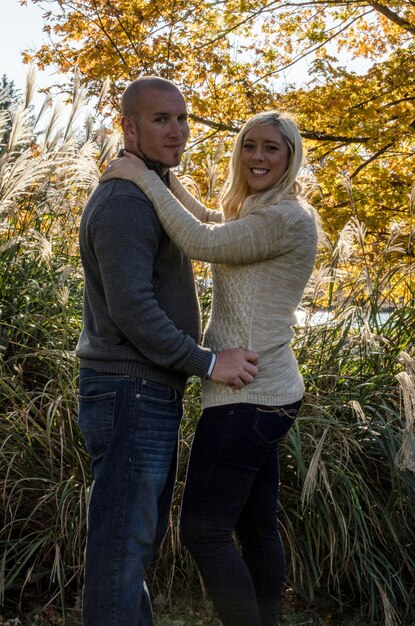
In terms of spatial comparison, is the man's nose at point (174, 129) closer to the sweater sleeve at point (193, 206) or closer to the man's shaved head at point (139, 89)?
the man's shaved head at point (139, 89)

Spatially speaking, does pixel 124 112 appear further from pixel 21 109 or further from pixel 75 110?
pixel 75 110

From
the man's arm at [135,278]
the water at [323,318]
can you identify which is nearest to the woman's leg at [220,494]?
the man's arm at [135,278]

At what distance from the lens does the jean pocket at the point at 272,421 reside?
8.61ft

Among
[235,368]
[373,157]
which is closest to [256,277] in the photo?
[235,368]

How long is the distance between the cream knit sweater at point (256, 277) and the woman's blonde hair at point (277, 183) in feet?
0.18

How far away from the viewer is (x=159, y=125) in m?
2.54

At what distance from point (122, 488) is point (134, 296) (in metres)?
0.55

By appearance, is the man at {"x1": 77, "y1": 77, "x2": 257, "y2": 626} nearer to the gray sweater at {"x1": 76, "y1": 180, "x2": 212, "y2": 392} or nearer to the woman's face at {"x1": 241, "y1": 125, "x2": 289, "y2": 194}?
the gray sweater at {"x1": 76, "y1": 180, "x2": 212, "y2": 392}

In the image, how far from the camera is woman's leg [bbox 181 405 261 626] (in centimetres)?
260

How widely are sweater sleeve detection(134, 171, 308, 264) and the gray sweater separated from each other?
4cm

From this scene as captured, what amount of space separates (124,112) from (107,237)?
46cm

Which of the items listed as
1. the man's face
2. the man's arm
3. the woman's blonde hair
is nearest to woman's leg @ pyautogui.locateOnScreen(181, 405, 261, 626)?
the man's arm

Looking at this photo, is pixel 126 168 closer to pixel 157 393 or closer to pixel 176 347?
pixel 176 347

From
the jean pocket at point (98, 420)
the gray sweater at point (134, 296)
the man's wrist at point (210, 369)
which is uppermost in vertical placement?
the gray sweater at point (134, 296)
